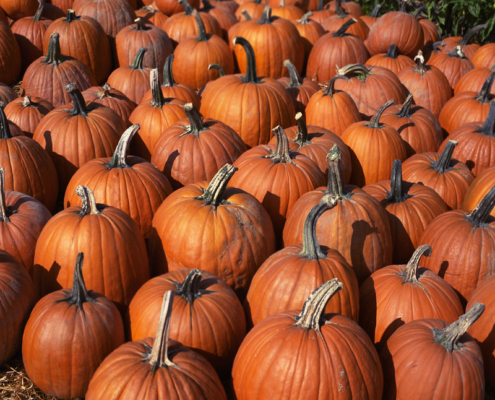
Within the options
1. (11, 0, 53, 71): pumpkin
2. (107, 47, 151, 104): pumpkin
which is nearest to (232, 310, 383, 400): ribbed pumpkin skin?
(107, 47, 151, 104): pumpkin

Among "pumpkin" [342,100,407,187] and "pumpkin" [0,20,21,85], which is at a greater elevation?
"pumpkin" [0,20,21,85]

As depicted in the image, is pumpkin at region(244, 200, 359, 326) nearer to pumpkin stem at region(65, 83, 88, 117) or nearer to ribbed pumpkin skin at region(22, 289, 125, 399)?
ribbed pumpkin skin at region(22, 289, 125, 399)

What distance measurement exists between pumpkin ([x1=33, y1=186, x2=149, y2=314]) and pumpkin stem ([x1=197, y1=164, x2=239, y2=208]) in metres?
0.61

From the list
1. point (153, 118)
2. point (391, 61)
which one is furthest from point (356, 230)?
point (391, 61)

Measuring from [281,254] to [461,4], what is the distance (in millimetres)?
8078

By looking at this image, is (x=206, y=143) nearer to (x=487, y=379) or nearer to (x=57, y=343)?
(x=57, y=343)

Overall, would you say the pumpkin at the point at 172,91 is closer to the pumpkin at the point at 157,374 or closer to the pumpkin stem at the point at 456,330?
the pumpkin at the point at 157,374

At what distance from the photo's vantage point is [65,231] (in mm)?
3561

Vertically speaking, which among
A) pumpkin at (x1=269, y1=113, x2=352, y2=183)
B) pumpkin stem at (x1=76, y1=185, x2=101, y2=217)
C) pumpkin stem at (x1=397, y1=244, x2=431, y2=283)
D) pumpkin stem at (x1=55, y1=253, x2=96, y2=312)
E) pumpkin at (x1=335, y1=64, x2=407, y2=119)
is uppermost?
pumpkin at (x1=335, y1=64, x2=407, y2=119)

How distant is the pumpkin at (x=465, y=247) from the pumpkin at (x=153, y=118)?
117 inches

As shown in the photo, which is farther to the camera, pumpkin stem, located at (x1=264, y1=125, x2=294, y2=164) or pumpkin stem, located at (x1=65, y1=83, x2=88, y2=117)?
pumpkin stem, located at (x1=65, y1=83, x2=88, y2=117)

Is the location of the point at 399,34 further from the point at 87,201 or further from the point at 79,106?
the point at 87,201

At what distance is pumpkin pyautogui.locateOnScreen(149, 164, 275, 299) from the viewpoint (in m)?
3.74

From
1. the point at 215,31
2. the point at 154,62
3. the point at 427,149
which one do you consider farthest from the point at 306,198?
the point at 215,31
